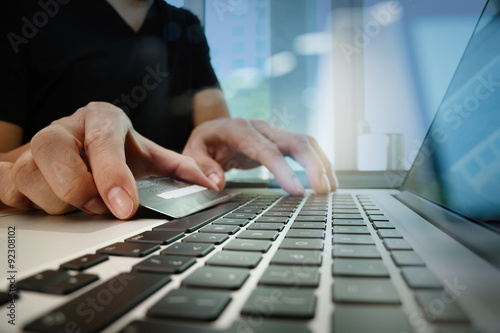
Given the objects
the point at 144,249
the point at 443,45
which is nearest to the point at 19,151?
the point at 144,249

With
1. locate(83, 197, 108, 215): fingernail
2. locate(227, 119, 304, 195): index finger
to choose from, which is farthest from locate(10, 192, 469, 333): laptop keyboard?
locate(227, 119, 304, 195): index finger

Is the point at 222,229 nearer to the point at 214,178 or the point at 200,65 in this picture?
the point at 214,178

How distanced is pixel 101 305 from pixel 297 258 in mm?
138

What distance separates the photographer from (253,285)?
195mm

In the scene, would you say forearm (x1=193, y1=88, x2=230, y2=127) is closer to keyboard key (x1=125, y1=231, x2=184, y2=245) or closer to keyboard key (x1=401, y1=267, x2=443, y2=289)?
keyboard key (x1=125, y1=231, x2=184, y2=245)

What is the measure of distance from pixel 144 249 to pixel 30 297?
0.10 meters

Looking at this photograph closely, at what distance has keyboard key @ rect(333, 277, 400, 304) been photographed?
167mm

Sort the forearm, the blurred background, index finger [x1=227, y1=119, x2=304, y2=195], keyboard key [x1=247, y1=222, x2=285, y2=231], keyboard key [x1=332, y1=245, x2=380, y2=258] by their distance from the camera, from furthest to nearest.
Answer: the blurred background → the forearm → index finger [x1=227, y1=119, x2=304, y2=195] → keyboard key [x1=247, y1=222, x2=285, y2=231] → keyboard key [x1=332, y1=245, x2=380, y2=258]

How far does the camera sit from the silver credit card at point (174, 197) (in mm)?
473

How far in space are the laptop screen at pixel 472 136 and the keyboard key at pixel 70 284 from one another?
363 mm

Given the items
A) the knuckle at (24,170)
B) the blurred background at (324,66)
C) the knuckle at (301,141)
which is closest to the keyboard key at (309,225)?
the knuckle at (24,170)

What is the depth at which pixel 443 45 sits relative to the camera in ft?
2.84

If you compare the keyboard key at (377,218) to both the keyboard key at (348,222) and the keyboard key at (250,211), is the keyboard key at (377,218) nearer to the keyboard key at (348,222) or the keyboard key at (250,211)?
the keyboard key at (348,222)

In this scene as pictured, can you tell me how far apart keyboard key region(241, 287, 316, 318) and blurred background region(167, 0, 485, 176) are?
5.40ft
